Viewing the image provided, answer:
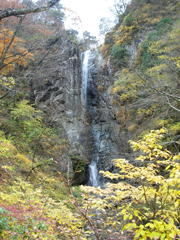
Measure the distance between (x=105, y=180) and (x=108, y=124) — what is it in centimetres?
619

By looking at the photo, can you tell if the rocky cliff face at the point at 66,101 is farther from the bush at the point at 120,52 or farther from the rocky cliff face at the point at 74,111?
the bush at the point at 120,52

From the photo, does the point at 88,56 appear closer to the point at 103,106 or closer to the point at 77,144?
the point at 103,106

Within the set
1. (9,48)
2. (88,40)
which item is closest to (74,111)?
(9,48)

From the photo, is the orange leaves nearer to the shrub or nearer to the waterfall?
the shrub

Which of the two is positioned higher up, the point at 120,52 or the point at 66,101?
the point at 120,52

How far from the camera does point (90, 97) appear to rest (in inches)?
858

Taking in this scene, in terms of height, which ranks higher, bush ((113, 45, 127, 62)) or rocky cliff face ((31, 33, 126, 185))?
bush ((113, 45, 127, 62))

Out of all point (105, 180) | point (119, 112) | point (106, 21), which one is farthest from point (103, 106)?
point (106, 21)

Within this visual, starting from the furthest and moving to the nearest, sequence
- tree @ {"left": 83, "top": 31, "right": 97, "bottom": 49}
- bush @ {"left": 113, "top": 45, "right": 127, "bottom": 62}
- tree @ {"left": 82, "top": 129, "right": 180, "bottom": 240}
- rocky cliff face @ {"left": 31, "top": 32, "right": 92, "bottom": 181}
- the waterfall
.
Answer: tree @ {"left": 83, "top": 31, "right": 97, "bottom": 49}, bush @ {"left": 113, "top": 45, "right": 127, "bottom": 62}, the waterfall, rocky cliff face @ {"left": 31, "top": 32, "right": 92, "bottom": 181}, tree @ {"left": 82, "top": 129, "right": 180, "bottom": 240}

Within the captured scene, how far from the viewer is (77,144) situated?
15.8 meters

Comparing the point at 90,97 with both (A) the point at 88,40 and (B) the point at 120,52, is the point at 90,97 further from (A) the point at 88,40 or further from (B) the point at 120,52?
(A) the point at 88,40

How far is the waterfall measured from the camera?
15975mm

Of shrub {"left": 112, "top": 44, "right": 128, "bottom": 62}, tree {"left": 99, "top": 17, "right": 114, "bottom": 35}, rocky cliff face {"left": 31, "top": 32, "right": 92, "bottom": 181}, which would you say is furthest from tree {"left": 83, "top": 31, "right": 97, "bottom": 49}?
shrub {"left": 112, "top": 44, "right": 128, "bottom": 62}

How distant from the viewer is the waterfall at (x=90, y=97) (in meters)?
16.0
